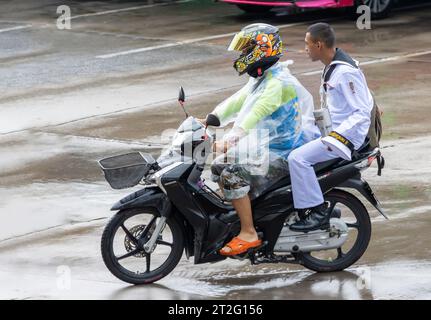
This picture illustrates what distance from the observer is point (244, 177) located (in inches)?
300

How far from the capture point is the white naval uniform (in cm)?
755

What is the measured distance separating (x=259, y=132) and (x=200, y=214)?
0.70 m

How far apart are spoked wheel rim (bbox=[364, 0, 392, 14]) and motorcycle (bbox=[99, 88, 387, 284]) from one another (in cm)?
1170

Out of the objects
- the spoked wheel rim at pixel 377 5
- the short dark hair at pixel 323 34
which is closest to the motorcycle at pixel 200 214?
the short dark hair at pixel 323 34

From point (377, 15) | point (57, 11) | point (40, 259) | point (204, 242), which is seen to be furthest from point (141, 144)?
point (57, 11)

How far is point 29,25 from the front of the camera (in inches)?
818

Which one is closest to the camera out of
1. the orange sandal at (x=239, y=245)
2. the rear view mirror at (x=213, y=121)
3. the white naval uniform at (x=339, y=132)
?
the rear view mirror at (x=213, y=121)

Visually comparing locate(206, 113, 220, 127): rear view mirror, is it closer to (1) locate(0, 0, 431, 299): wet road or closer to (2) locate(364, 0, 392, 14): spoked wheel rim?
(1) locate(0, 0, 431, 299): wet road

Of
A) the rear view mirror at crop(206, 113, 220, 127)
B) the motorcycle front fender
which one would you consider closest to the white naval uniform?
the rear view mirror at crop(206, 113, 220, 127)

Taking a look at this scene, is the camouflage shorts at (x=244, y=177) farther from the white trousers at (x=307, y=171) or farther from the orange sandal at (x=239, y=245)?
the orange sandal at (x=239, y=245)

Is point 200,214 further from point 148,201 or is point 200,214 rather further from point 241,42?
point 241,42

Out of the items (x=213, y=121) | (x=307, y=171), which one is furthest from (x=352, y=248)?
(x=213, y=121)

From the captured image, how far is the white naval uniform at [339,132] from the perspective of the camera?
7.55m
